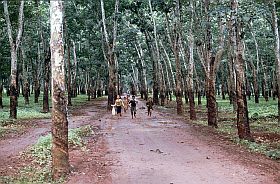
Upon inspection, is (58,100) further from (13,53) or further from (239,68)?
(13,53)

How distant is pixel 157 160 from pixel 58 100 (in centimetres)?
379

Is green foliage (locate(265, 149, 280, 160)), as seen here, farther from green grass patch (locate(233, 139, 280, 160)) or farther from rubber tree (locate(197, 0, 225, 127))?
rubber tree (locate(197, 0, 225, 127))

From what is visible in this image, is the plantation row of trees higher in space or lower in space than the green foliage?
higher

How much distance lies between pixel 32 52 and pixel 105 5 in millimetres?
17795

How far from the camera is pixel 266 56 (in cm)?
5766

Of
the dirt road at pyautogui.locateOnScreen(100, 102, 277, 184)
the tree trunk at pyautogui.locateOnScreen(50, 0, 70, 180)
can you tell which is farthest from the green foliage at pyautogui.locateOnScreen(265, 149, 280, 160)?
the tree trunk at pyautogui.locateOnScreen(50, 0, 70, 180)

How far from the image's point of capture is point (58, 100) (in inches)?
436

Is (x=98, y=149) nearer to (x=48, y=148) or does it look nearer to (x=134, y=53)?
(x=48, y=148)

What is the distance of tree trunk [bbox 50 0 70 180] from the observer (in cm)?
1111

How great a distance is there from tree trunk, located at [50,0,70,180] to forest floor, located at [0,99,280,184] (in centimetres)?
49

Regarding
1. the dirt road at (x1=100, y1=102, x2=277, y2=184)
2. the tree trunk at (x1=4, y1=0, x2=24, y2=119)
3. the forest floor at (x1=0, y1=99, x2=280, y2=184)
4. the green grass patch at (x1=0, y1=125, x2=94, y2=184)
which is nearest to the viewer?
the dirt road at (x1=100, y1=102, x2=277, y2=184)

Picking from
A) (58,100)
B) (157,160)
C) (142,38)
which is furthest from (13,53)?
(142,38)

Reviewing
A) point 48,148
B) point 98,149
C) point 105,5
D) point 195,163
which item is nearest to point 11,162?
point 48,148

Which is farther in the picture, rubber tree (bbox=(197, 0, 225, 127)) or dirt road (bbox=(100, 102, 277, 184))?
rubber tree (bbox=(197, 0, 225, 127))
